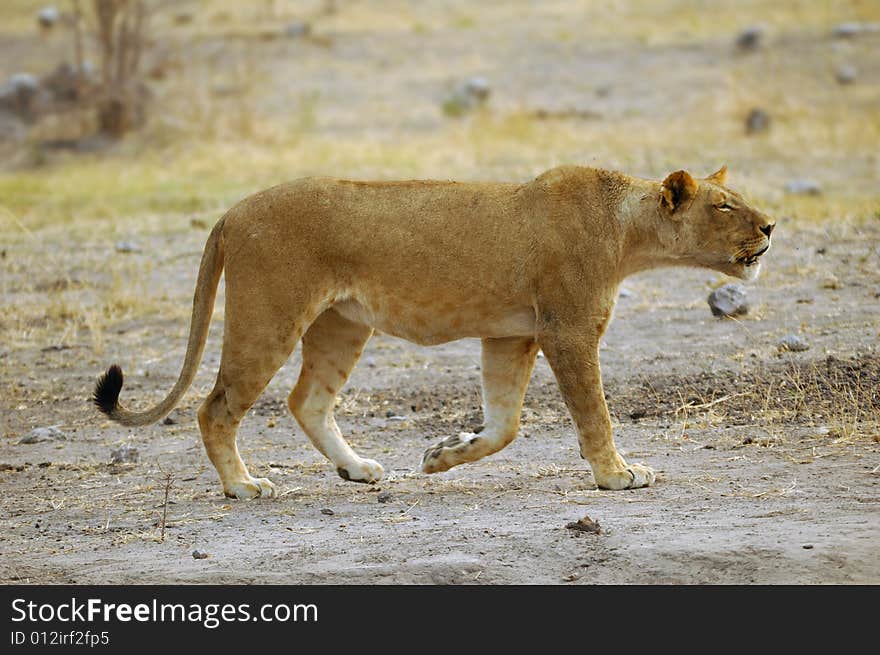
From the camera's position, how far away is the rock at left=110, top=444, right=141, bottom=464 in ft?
23.1

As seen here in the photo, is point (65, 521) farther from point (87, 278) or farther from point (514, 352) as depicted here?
point (87, 278)

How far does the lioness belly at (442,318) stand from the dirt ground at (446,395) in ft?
2.27

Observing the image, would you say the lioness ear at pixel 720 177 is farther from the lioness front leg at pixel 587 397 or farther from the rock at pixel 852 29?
the rock at pixel 852 29

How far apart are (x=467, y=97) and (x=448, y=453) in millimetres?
15648

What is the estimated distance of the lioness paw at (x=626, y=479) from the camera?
19.2 feet

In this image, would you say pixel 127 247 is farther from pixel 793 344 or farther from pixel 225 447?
pixel 225 447

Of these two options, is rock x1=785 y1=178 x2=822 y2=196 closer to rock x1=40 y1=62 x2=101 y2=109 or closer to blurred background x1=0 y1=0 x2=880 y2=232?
blurred background x1=0 y1=0 x2=880 y2=232

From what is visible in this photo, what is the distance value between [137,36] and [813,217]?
10.9 metres

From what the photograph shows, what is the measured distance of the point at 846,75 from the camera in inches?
890

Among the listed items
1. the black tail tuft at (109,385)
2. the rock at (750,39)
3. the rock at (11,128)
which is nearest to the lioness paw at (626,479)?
the black tail tuft at (109,385)

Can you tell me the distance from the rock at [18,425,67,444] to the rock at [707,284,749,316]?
160 inches

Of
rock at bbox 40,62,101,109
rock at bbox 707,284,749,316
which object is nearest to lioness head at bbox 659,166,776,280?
rock at bbox 707,284,749,316

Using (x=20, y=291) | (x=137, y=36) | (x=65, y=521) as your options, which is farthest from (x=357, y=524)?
(x=137, y=36)

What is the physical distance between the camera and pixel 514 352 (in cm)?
623
